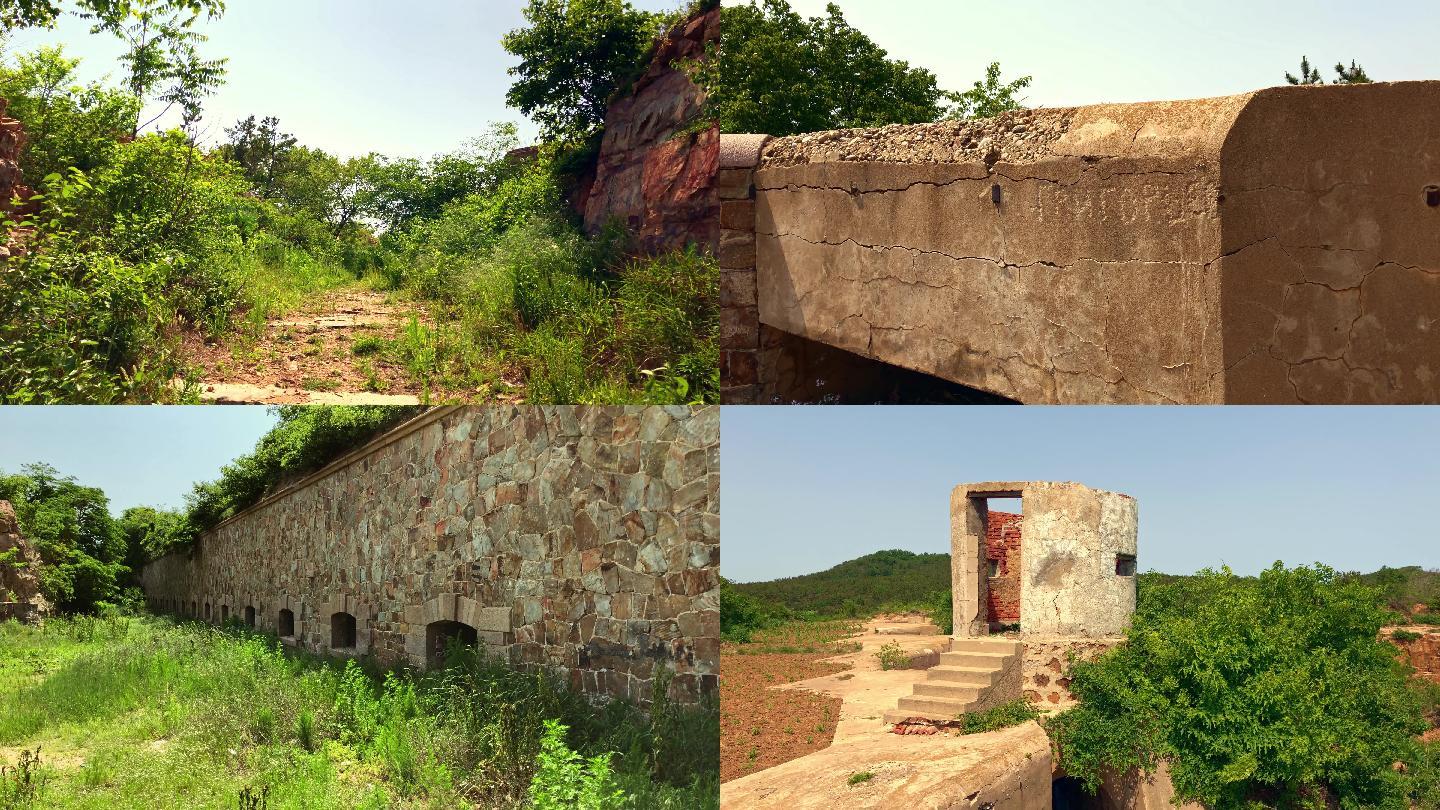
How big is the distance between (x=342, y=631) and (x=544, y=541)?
457 centimetres

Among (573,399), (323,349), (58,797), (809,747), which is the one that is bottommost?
(809,747)

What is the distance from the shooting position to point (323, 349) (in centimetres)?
860

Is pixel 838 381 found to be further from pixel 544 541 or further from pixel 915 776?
pixel 915 776

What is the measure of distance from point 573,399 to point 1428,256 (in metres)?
5.21

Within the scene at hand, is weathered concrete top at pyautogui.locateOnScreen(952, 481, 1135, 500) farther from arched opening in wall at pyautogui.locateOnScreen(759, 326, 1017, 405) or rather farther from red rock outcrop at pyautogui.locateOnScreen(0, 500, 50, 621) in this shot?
red rock outcrop at pyautogui.locateOnScreen(0, 500, 50, 621)

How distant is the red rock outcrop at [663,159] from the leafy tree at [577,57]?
489mm

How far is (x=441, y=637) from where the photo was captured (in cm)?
685

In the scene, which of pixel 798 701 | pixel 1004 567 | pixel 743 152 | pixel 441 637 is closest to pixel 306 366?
pixel 441 637

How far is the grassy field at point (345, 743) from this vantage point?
14.9 feet

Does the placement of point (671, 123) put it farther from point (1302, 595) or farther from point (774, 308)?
point (1302, 595)

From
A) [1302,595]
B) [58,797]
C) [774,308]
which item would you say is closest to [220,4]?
[774,308]

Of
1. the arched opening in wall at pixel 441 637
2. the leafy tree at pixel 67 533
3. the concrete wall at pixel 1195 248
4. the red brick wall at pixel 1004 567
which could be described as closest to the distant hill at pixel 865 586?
the red brick wall at pixel 1004 567

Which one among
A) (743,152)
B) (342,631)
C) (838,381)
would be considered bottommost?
(342,631)

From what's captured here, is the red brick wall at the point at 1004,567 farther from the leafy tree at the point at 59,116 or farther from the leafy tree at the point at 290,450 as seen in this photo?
the leafy tree at the point at 59,116
